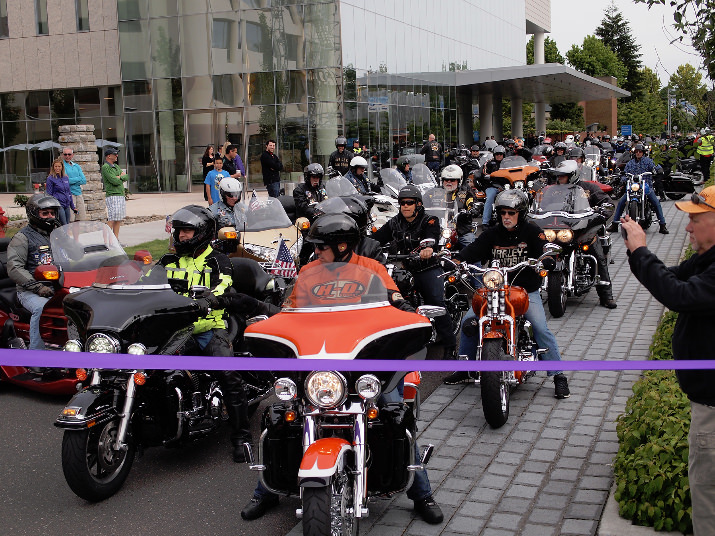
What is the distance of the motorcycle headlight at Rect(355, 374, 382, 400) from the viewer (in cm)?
419

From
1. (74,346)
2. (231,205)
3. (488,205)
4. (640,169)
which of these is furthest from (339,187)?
(74,346)

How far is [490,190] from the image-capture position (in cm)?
1694

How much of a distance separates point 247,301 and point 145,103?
28.1 meters

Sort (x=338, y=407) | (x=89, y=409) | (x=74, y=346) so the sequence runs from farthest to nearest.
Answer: (x=74, y=346), (x=89, y=409), (x=338, y=407)

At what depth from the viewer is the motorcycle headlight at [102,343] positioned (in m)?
5.34

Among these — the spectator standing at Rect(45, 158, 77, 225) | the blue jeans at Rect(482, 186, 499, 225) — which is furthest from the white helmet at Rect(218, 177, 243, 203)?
the blue jeans at Rect(482, 186, 499, 225)

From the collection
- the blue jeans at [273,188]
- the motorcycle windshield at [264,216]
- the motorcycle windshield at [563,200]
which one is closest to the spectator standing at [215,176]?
the blue jeans at [273,188]

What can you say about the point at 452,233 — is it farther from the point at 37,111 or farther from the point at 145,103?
the point at 37,111

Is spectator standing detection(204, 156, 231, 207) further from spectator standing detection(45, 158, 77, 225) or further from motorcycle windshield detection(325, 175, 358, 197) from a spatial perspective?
motorcycle windshield detection(325, 175, 358, 197)

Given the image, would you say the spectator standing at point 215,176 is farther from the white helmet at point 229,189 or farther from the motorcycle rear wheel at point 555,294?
the motorcycle rear wheel at point 555,294

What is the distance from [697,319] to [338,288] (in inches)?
71.5

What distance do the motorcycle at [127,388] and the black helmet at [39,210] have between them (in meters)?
2.70

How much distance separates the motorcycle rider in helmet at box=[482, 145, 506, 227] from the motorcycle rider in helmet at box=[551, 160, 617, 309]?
10.4 ft

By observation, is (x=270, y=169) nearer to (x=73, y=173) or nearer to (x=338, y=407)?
(x=73, y=173)
